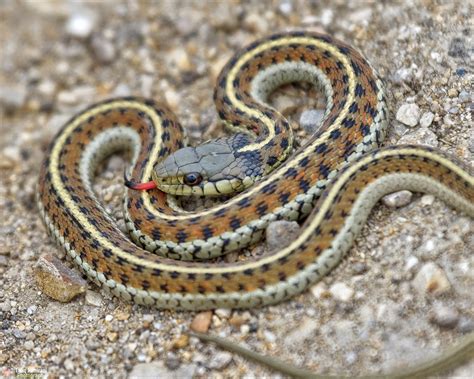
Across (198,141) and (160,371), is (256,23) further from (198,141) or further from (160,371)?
(160,371)

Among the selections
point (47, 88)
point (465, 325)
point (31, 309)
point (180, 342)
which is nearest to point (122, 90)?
point (47, 88)

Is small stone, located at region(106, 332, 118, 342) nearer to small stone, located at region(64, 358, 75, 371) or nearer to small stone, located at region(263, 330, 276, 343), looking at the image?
small stone, located at region(64, 358, 75, 371)

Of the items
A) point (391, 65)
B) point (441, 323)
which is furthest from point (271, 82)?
point (441, 323)

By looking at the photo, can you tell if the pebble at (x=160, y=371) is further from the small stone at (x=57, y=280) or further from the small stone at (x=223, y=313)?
the small stone at (x=57, y=280)

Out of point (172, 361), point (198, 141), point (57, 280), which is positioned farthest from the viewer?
point (198, 141)

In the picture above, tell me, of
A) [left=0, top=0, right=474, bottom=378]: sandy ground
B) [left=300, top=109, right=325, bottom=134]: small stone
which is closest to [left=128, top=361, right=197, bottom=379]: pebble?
[left=0, top=0, right=474, bottom=378]: sandy ground

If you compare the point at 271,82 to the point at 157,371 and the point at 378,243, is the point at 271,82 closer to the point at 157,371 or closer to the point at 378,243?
the point at 378,243

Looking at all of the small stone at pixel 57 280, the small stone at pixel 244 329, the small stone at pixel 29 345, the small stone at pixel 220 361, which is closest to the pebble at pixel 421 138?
A: the small stone at pixel 244 329
